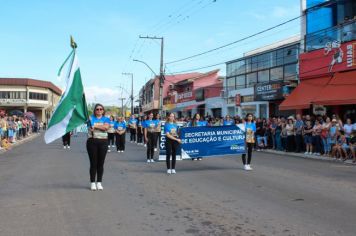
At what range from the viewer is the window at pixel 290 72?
28406mm

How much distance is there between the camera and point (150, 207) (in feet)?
25.1

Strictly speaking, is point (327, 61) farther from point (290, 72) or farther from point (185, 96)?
point (185, 96)

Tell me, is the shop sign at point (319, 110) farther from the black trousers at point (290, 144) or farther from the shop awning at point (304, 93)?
the black trousers at point (290, 144)

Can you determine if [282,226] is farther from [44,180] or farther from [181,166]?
[181,166]

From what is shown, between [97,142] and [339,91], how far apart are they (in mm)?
15316

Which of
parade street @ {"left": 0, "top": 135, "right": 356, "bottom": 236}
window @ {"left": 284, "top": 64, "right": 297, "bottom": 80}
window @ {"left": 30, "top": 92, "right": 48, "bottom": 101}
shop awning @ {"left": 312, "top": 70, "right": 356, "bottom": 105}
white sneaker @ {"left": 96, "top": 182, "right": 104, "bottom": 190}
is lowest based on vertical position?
parade street @ {"left": 0, "top": 135, "right": 356, "bottom": 236}

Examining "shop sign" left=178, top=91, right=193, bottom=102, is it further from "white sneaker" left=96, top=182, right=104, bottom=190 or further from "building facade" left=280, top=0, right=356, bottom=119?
"white sneaker" left=96, top=182, right=104, bottom=190

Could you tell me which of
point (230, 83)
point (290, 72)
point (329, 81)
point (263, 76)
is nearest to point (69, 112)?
point (329, 81)

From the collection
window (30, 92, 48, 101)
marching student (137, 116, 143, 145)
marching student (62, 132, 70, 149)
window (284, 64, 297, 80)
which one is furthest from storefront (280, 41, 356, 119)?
window (30, 92, 48, 101)

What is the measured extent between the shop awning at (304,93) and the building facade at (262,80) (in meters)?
1.62

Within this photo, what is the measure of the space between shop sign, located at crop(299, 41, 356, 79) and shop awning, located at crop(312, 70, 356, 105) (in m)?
0.47

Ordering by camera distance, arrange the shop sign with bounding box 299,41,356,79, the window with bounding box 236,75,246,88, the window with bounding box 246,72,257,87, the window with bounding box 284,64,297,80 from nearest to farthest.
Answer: the shop sign with bounding box 299,41,356,79 < the window with bounding box 284,64,297,80 < the window with bounding box 246,72,257,87 < the window with bounding box 236,75,246,88

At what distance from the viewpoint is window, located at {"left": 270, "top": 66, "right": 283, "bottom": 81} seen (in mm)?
30288

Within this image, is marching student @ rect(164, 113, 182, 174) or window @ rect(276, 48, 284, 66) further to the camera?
window @ rect(276, 48, 284, 66)
